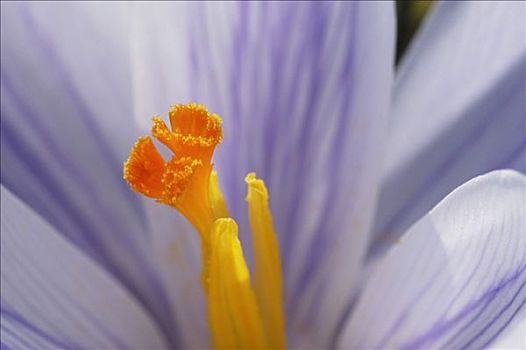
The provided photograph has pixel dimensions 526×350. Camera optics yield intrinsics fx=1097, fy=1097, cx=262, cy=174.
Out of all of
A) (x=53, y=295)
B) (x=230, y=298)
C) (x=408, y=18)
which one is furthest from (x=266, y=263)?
(x=408, y=18)

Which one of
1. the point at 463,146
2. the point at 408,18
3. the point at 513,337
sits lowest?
the point at 513,337

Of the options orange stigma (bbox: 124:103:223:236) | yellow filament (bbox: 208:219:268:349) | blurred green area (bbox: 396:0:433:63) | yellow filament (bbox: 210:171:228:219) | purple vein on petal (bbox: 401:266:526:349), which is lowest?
purple vein on petal (bbox: 401:266:526:349)

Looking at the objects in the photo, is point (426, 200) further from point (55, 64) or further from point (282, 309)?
point (55, 64)

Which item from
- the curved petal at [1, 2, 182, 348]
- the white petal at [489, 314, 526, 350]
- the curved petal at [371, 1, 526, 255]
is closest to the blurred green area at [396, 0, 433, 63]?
the curved petal at [371, 1, 526, 255]

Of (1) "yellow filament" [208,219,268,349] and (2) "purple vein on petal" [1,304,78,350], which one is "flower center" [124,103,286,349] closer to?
(1) "yellow filament" [208,219,268,349]

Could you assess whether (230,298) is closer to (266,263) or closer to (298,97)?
(266,263)

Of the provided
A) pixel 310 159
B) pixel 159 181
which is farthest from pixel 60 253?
pixel 310 159

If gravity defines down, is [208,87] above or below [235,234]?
above

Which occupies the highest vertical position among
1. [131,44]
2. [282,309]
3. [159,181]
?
[131,44]
